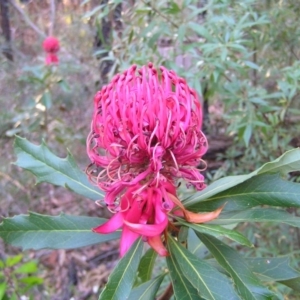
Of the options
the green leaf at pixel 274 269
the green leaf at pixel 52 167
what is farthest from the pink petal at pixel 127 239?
the green leaf at pixel 274 269

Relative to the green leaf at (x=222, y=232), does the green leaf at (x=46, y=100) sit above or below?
below

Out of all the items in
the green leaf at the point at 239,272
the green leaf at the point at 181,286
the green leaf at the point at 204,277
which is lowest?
the green leaf at the point at 181,286

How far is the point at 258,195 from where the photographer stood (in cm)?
92

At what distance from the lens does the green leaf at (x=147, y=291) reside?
1067 millimetres

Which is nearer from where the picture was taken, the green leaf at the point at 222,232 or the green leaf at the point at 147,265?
the green leaf at the point at 222,232

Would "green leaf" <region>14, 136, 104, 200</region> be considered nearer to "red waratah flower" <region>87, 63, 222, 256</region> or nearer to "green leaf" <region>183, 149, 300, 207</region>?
"red waratah flower" <region>87, 63, 222, 256</region>

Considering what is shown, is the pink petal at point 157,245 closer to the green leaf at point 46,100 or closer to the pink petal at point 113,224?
the pink petal at point 113,224

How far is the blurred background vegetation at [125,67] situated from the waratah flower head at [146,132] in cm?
68

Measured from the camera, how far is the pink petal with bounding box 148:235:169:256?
Result: 0.89m

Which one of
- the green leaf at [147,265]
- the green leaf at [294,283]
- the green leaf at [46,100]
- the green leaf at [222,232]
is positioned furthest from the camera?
the green leaf at [46,100]

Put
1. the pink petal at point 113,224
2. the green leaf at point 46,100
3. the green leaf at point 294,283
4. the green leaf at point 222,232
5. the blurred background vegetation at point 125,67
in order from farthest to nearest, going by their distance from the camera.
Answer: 1. the green leaf at point 46,100
2. the blurred background vegetation at point 125,67
3. the green leaf at point 294,283
4. the pink petal at point 113,224
5. the green leaf at point 222,232

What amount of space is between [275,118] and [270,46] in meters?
0.48

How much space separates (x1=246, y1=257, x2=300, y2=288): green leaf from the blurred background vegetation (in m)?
0.75

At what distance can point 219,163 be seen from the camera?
10.4 ft
